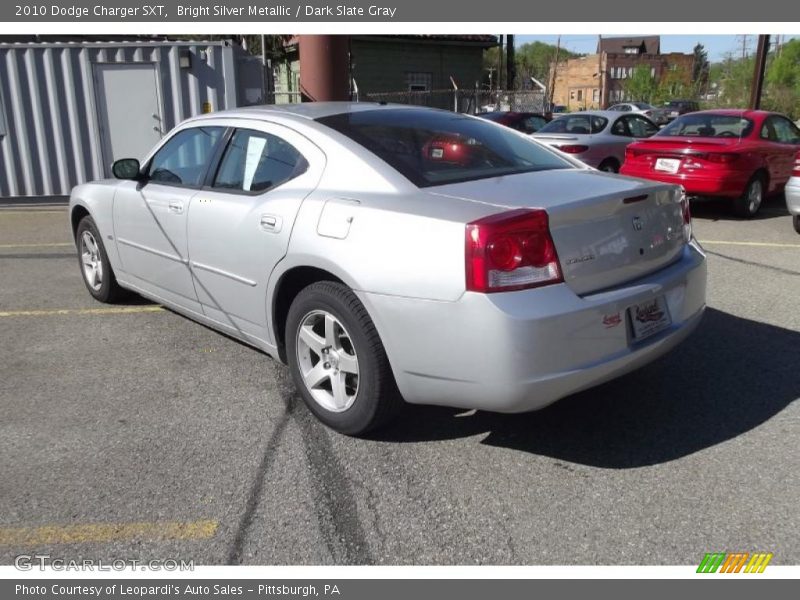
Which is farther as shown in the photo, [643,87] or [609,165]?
[643,87]

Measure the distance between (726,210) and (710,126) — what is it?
4.20ft

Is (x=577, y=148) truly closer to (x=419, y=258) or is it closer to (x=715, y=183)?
(x=715, y=183)

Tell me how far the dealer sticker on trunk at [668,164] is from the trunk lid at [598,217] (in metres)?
6.36

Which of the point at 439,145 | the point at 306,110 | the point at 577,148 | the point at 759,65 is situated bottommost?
the point at 577,148

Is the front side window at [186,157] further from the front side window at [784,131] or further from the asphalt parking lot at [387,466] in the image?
the front side window at [784,131]

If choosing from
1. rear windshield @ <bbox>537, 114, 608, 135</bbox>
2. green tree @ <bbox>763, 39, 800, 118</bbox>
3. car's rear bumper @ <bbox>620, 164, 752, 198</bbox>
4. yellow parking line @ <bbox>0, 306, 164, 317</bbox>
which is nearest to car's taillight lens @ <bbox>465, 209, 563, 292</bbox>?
yellow parking line @ <bbox>0, 306, 164, 317</bbox>

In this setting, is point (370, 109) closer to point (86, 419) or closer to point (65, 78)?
point (86, 419)

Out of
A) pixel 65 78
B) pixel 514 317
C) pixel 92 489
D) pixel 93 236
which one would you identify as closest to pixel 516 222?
pixel 514 317

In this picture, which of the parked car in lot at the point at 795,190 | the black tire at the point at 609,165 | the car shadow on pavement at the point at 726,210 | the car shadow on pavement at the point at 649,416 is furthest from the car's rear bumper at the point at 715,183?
the car shadow on pavement at the point at 649,416

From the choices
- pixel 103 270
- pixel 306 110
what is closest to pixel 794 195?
pixel 306 110

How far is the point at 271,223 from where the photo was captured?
3652 millimetres

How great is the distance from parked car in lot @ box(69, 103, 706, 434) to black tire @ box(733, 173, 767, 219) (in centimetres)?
652

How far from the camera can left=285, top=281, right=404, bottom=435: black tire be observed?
322 centimetres

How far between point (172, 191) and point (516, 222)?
2597 mm
